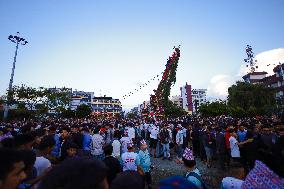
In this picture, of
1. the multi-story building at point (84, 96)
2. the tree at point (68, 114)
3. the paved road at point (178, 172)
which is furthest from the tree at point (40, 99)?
the multi-story building at point (84, 96)

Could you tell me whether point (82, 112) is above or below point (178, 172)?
above

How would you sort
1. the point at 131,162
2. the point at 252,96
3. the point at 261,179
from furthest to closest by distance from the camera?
the point at 252,96 → the point at 131,162 → the point at 261,179

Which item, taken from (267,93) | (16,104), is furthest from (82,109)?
(267,93)

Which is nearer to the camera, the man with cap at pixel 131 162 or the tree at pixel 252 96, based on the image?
the man with cap at pixel 131 162

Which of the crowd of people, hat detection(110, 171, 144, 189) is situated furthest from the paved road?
hat detection(110, 171, 144, 189)

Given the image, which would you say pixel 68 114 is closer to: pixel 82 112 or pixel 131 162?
pixel 82 112

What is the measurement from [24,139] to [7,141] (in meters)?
0.35

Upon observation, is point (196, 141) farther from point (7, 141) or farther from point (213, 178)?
point (7, 141)

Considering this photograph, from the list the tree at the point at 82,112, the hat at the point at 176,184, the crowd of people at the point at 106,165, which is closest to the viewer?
the crowd of people at the point at 106,165

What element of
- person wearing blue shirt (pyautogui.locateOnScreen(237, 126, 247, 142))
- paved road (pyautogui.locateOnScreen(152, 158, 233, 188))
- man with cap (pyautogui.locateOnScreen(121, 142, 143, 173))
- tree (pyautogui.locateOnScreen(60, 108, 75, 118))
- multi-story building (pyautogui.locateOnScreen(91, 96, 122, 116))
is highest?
multi-story building (pyautogui.locateOnScreen(91, 96, 122, 116))

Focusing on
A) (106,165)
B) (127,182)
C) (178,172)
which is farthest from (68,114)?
(127,182)

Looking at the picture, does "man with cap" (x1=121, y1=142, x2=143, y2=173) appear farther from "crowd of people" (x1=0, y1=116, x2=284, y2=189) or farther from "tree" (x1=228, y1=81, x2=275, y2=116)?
"tree" (x1=228, y1=81, x2=275, y2=116)

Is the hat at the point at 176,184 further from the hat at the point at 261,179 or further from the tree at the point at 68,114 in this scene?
the tree at the point at 68,114

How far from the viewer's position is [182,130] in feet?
48.5
